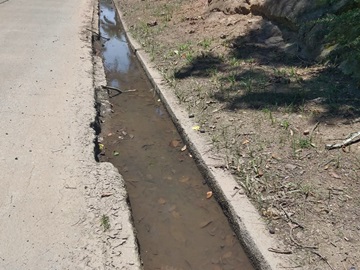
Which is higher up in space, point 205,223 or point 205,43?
point 205,43

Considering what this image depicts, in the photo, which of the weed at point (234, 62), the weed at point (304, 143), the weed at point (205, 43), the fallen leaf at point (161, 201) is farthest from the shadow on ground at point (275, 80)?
the fallen leaf at point (161, 201)

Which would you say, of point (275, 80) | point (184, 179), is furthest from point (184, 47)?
point (184, 179)

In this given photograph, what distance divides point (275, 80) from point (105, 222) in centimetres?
360

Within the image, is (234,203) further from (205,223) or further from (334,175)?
(334,175)

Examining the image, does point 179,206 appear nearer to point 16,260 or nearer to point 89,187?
point 89,187

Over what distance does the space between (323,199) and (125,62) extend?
→ 5904 millimetres

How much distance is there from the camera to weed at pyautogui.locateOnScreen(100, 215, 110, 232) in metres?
3.44

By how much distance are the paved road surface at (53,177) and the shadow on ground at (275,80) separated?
1.99m

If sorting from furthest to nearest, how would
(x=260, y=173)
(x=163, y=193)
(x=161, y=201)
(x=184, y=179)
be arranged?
(x=184, y=179)
(x=163, y=193)
(x=161, y=201)
(x=260, y=173)

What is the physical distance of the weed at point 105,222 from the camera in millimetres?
3443

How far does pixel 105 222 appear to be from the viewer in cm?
348

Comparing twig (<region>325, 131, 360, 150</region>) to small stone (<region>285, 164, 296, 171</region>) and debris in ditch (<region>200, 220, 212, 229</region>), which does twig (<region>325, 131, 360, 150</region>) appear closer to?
small stone (<region>285, 164, 296, 171</region>)

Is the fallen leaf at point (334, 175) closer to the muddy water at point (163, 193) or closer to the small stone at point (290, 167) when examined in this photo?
the small stone at point (290, 167)

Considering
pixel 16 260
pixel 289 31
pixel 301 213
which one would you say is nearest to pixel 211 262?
pixel 301 213
